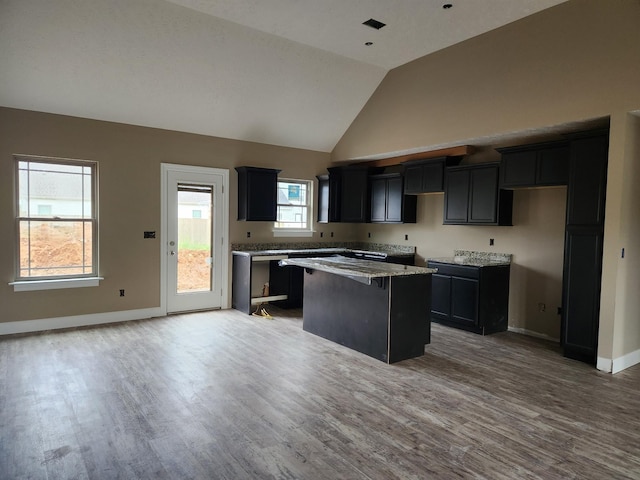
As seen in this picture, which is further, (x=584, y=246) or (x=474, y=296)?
(x=474, y=296)

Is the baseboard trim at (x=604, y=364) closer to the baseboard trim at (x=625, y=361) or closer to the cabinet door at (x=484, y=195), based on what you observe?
the baseboard trim at (x=625, y=361)

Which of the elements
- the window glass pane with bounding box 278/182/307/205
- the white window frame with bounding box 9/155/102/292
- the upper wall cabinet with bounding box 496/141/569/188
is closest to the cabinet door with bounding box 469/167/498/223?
the upper wall cabinet with bounding box 496/141/569/188

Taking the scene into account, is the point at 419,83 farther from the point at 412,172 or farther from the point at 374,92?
the point at 412,172

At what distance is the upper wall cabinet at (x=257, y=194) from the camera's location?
21.5ft

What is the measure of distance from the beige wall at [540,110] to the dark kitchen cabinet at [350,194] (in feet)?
3.01

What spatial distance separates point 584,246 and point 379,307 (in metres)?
2.19

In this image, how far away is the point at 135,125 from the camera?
19.0 feet

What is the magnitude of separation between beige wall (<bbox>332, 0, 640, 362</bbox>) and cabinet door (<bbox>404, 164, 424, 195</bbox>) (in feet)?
1.40

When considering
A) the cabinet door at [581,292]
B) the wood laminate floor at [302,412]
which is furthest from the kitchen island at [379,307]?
the cabinet door at [581,292]

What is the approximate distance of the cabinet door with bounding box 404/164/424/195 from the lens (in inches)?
256

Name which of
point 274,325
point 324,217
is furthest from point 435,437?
point 324,217

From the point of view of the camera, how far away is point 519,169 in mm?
5141

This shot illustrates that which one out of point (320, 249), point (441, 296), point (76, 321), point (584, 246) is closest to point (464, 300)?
point (441, 296)

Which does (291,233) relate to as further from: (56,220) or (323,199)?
(56,220)
